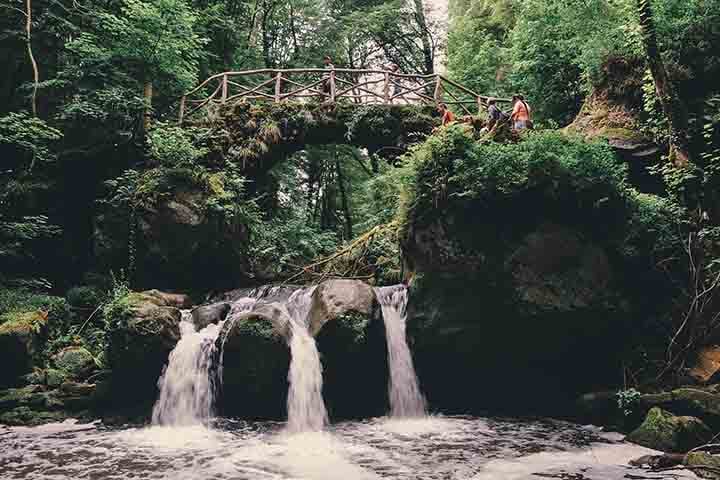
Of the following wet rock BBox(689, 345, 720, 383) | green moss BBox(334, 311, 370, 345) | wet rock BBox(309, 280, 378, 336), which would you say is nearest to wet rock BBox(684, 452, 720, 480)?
wet rock BBox(689, 345, 720, 383)

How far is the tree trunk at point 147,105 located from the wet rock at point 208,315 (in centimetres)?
566

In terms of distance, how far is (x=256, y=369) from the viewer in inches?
321

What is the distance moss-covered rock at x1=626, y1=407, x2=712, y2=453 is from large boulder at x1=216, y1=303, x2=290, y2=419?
16.4ft

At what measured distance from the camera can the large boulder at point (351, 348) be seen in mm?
8281

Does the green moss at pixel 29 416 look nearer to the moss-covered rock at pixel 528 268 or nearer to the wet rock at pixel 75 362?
the wet rock at pixel 75 362

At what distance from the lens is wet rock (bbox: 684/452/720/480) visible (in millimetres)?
5004

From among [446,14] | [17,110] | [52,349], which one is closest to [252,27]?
[446,14]

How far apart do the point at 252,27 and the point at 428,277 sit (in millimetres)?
16927

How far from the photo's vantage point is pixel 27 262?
40.7 ft

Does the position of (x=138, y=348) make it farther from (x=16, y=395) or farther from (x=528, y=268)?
(x=528, y=268)

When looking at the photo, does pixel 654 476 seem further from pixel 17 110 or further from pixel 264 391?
pixel 17 110

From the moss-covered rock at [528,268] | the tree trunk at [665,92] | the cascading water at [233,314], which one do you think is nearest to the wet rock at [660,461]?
the moss-covered rock at [528,268]

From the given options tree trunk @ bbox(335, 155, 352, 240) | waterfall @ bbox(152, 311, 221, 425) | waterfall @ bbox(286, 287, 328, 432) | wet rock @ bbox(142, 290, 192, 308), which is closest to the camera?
waterfall @ bbox(286, 287, 328, 432)

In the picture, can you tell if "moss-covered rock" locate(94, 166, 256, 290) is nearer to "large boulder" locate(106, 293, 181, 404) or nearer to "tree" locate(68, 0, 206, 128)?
"tree" locate(68, 0, 206, 128)
